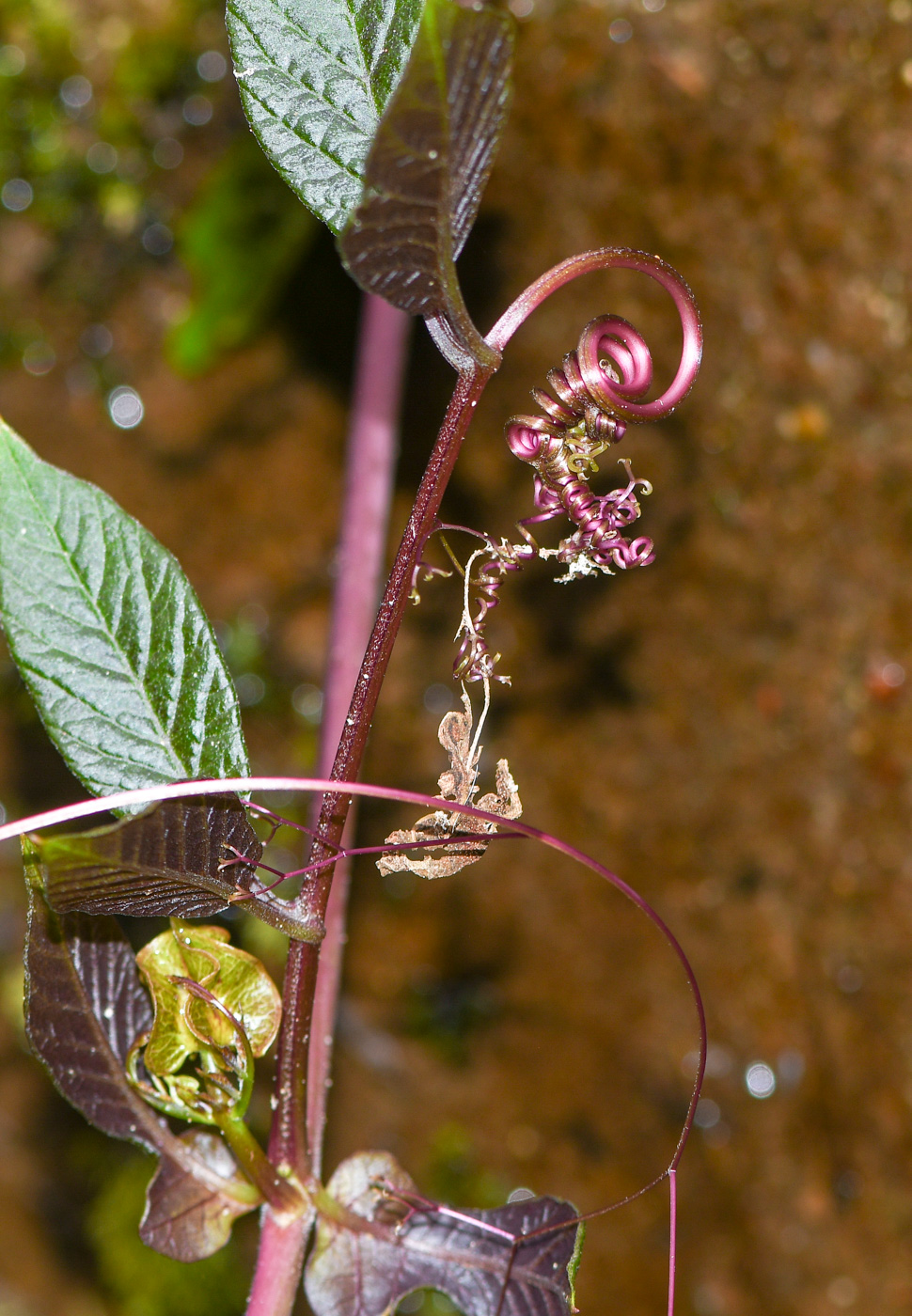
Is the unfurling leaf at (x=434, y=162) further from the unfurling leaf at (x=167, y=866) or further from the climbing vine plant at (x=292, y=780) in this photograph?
the unfurling leaf at (x=167, y=866)

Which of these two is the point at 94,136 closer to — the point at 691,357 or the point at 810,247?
the point at 810,247

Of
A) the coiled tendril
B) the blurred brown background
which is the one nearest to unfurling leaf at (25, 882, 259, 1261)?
the coiled tendril

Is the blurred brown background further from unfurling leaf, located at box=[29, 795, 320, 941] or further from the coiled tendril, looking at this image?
unfurling leaf, located at box=[29, 795, 320, 941]

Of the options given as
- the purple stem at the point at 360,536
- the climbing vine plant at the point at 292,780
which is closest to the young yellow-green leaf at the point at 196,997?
the climbing vine plant at the point at 292,780

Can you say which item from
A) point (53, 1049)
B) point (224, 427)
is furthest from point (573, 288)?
point (53, 1049)

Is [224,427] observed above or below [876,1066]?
above

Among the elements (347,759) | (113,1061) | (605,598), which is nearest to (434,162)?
(347,759)
